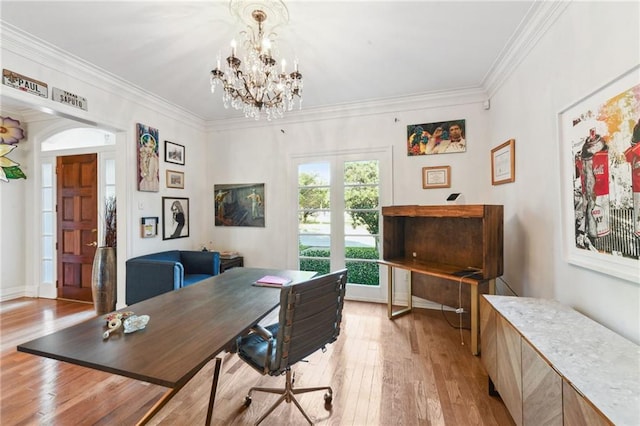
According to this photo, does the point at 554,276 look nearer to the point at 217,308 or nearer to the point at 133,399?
the point at 217,308

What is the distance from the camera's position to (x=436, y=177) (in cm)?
369

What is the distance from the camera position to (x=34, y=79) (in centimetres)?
253

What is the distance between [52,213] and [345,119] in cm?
485

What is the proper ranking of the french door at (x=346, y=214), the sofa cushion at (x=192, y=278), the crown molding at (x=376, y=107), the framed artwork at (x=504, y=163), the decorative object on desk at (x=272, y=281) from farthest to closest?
the french door at (x=346, y=214) < the crown molding at (x=376, y=107) < the sofa cushion at (x=192, y=278) < the framed artwork at (x=504, y=163) < the decorative object on desk at (x=272, y=281)

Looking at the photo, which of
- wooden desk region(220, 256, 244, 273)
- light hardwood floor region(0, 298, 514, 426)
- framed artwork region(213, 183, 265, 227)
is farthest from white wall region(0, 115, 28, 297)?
wooden desk region(220, 256, 244, 273)

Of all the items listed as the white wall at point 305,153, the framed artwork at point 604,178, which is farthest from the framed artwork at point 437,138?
the framed artwork at point 604,178

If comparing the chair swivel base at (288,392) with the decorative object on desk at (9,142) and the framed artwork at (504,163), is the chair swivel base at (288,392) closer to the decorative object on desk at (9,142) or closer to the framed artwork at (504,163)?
the framed artwork at (504,163)

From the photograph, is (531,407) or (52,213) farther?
(52,213)

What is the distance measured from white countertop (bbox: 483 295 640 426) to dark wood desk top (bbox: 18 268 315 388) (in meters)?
1.42

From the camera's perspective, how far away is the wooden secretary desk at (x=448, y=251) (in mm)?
2535

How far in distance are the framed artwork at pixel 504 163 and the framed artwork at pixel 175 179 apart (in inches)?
170

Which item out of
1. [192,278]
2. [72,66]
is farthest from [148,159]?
[192,278]

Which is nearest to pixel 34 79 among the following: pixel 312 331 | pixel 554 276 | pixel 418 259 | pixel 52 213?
pixel 52 213

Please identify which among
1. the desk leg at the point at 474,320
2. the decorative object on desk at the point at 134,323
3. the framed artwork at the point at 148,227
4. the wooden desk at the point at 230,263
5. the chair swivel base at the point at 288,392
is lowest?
the chair swivel base at the point at 288,392
